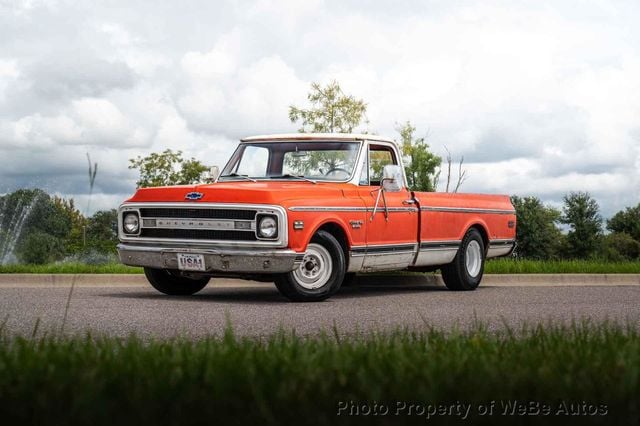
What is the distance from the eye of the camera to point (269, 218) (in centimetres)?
1127

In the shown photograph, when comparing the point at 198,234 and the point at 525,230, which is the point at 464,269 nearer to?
the point at 198,234

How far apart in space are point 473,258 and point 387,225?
2522 millimetres

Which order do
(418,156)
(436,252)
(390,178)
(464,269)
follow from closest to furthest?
(390,178) < (436,252) < (464,269) < (418,156)

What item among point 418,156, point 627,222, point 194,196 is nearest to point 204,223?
point 194,196

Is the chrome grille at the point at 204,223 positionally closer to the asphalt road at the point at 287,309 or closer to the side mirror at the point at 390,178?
the asphalt road at the point at 287,309

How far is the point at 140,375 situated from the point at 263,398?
1.97ft

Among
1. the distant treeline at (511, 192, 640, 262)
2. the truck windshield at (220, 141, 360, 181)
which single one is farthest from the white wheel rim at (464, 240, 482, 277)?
the distant treeline at (511, 192, 640, 262)

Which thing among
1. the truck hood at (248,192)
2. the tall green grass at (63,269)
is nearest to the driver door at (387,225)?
the truck hood at (248,192)

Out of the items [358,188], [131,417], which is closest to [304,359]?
[131,417]

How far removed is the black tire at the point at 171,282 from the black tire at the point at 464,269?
3.65 metres

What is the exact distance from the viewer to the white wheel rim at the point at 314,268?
11.7 meters

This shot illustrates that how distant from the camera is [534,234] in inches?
3351

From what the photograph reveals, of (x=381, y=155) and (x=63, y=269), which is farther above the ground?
(x=381, y=155)

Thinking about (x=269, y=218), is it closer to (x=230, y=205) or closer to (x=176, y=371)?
(x=230, y=205)
